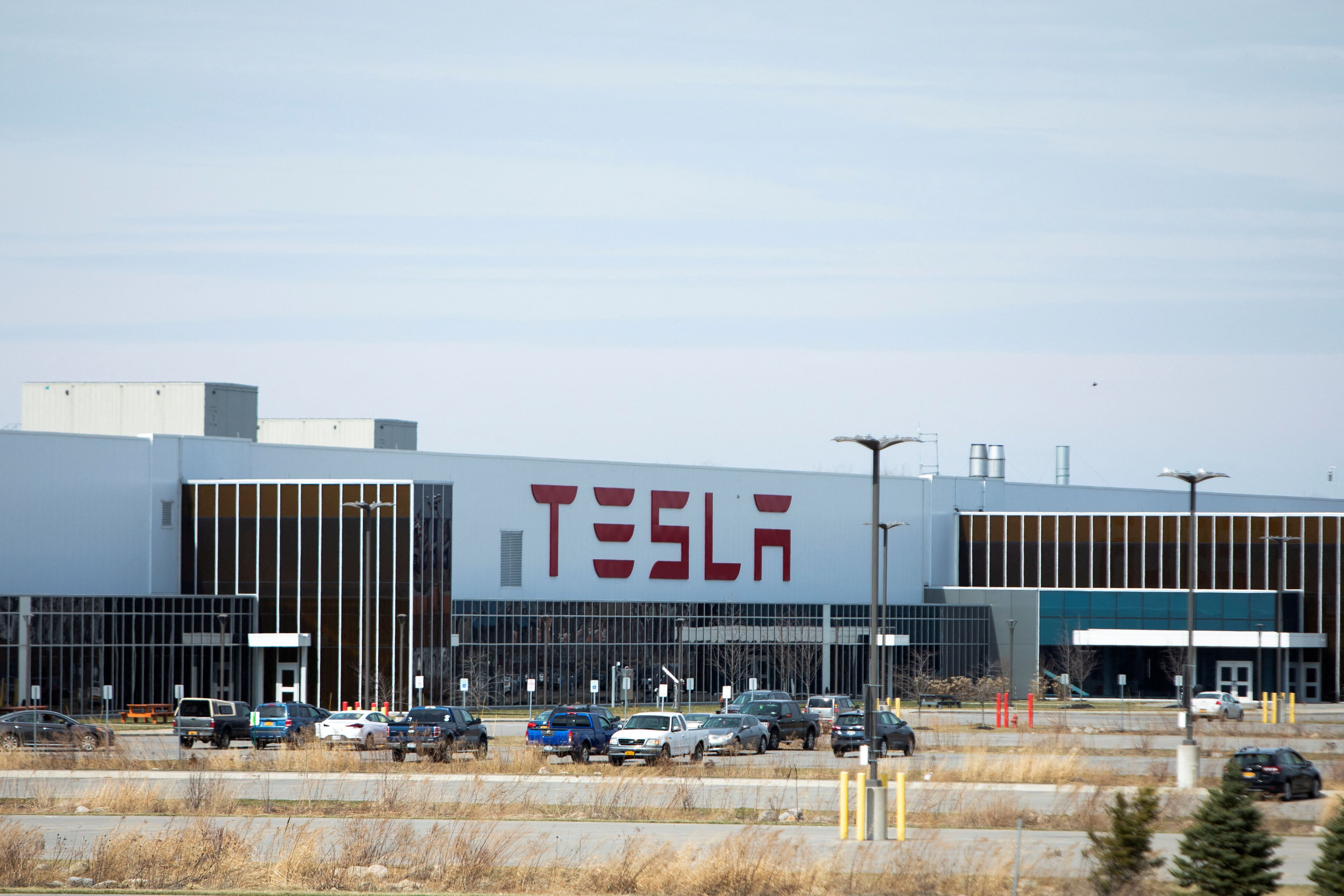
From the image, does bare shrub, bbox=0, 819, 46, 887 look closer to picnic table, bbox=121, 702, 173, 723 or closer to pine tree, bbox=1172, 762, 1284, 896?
pine tree, bbox=1172, 762, 1284, 896

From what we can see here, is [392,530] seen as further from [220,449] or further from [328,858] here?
[328,858]

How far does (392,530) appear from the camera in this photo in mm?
72500

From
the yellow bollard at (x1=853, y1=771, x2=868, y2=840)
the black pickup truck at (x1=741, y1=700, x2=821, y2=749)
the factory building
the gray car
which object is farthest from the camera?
the factory building

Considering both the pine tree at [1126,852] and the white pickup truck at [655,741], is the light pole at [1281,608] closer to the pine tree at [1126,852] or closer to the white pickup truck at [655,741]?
the white pickup truck at [655,741]

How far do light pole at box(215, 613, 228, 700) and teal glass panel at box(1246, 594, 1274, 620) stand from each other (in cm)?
5304

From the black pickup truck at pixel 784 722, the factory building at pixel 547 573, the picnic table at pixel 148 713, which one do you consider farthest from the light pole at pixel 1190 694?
the picnic table at pixel 148 713

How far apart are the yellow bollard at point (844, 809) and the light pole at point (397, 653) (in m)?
46.3

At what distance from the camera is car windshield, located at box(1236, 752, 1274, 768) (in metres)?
34.3

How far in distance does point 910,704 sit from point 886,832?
6030 centimetres

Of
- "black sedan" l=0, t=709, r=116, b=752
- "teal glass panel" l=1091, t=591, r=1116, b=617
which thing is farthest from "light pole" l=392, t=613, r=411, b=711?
"teal glass panel" l=1091, t=591, r=1116, b=617

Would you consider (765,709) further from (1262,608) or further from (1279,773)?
(1262,608)

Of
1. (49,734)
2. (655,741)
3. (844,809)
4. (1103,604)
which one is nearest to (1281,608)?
(1103,604)

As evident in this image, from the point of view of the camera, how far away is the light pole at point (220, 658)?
224 feet

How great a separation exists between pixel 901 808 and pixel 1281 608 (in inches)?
2390
